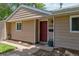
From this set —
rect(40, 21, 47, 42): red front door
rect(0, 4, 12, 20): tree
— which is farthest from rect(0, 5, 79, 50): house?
rect(0, 4, 12, 20): tree

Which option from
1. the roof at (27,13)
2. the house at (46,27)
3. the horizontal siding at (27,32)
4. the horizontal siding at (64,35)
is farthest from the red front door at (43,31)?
the horizontal siding at (64,35)

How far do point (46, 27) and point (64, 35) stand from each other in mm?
3442

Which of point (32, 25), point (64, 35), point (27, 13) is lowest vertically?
point (64, 35)

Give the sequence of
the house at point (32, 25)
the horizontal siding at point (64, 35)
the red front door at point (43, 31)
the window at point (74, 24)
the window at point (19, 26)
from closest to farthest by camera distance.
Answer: the window at point (74, 24) < the horizontal siding at point (64, 35) < the house at point (32, 25) < the red front door at point (43, 31) < the window at point (19, 26)

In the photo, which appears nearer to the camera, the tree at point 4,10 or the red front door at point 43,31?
the red front door at point 43,31

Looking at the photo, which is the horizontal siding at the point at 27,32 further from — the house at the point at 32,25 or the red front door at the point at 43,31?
the red front door at the point at 43,31

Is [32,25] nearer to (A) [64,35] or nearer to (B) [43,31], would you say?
(B) [43,31]

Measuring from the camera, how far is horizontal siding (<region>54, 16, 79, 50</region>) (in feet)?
41.6

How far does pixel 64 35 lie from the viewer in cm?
1347

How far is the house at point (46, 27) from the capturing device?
12.7 m

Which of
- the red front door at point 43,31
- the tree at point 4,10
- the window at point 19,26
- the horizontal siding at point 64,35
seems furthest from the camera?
the tree at point 4,10

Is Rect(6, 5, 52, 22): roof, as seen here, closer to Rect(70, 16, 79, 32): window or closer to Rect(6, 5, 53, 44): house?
Rect(6, 5, 53, 44): house

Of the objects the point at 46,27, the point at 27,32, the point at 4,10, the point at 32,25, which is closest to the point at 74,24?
the point at 46,27

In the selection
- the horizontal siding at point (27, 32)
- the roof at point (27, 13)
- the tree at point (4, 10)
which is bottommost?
the horizontal siding at point (27, 32)
